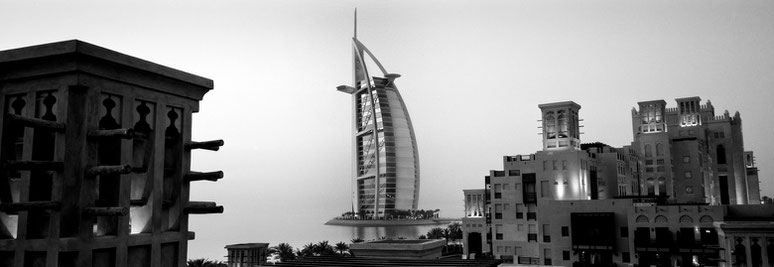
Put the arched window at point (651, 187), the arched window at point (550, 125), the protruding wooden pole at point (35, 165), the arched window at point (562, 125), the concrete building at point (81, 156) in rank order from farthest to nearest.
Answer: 1. the arched window at point (651, 187)
2. the arched window at point (550, 125)
3. the arched window at point (562, 125)
4. the concrete building at point (81, 156)
5. the protruding wooden pole at point (35, 165)

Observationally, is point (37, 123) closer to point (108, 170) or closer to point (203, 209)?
point (108, 170)

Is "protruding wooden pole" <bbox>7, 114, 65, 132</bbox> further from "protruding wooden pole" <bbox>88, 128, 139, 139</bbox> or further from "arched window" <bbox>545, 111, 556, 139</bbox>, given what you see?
"arched window" <bbox>545, 111, 556, 139</bbox>

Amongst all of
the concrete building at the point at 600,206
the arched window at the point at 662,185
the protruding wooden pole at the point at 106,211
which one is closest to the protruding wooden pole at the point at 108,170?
the protruding wooden pole at the point at 106,211

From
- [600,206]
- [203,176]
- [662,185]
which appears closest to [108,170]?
Answer: [203,176]

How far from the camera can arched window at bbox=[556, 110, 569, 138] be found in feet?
258

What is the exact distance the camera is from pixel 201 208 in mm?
9305

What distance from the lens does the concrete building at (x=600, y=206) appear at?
187ft

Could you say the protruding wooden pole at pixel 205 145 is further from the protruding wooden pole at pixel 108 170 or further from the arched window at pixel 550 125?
the arched window at pixel 550 125

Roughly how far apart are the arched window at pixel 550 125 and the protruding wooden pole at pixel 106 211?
76859 mm

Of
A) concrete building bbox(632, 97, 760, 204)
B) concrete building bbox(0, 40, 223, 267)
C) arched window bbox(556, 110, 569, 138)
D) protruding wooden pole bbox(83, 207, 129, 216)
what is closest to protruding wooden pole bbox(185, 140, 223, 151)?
concrete building bbox(0, 40, 223, 267)

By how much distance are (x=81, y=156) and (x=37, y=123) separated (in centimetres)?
71

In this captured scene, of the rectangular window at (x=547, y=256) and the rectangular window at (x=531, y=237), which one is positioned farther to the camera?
the rectangular window at (x=531, y=237)

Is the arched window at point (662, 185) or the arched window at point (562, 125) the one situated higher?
the arched window at point (562, 125)

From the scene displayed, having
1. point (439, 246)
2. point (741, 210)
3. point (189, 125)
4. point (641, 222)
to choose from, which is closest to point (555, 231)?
point (641, 222)
